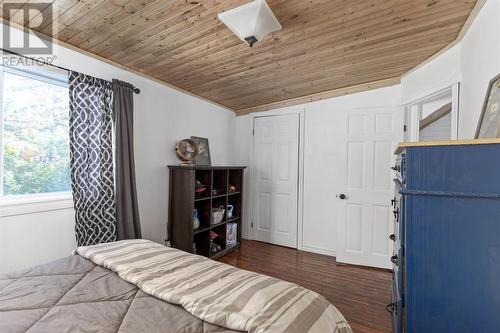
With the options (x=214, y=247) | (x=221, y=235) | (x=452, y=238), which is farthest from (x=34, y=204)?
(x=452, y=238)

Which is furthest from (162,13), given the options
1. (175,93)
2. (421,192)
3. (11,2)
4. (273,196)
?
(273,196)

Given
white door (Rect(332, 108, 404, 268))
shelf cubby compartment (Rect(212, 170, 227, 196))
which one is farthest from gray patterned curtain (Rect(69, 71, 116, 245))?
white door (Rect(332, 108, 404, 268))

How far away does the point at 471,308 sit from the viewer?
973 mm

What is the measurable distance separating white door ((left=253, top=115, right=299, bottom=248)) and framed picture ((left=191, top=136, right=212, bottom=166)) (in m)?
0.84

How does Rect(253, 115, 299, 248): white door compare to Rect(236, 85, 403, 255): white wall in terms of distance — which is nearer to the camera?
Rect(236, 85, 403, 255): white wall

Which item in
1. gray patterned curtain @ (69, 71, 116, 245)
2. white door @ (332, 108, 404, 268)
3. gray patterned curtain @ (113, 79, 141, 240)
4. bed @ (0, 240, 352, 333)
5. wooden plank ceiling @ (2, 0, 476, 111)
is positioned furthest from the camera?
white door @ (332, 108, 404, 268)

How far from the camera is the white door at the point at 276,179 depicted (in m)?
3.83

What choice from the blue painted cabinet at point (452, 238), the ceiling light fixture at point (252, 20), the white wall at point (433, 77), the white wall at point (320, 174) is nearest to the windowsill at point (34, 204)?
the ceiling light fixture at point (252, 20)

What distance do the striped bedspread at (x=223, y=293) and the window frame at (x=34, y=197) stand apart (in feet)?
2.73

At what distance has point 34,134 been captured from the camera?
2.04 meters

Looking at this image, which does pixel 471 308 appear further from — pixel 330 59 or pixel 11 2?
pixel 11 2

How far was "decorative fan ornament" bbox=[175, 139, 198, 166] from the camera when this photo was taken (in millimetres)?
3133

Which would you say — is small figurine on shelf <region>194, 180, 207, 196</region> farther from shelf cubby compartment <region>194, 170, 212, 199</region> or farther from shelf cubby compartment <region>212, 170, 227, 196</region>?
shelf cubby compartment <region>212, 170, 227, 196</region>

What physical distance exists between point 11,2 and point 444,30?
329 cm
